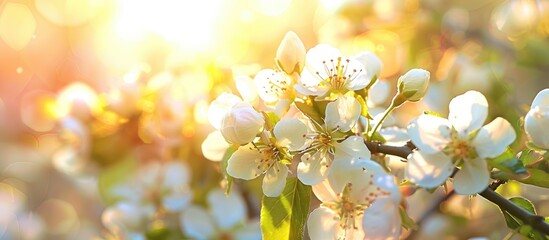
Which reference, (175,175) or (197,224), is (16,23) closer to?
(175,175)

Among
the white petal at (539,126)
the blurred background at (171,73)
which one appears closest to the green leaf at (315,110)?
the white petal at (539,126)

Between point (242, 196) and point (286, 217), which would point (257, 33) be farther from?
point (286, 217)

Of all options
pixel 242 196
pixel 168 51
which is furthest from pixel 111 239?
pixel 168 51

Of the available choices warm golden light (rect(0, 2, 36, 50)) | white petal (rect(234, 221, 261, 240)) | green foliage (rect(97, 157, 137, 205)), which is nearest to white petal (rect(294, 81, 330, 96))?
white petal (rect(234, 221, 261, 240))

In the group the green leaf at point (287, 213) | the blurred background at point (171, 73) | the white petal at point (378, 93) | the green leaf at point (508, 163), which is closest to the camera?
the green leaf at point (508, 163)

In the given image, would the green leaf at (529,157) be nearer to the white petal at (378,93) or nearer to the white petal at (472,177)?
the white petal at (472,177)

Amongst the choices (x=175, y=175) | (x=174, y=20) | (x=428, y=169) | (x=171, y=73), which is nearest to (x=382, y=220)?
(x=428, y=169)
